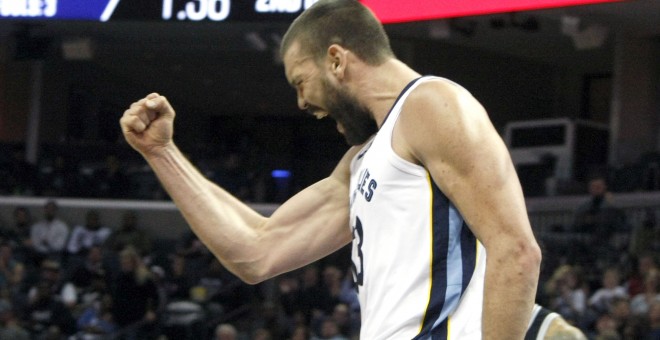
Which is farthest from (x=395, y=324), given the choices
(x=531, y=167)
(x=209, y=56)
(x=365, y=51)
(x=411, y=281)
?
(x=209, y=56)

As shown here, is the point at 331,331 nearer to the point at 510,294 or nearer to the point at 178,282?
the point at 178,282

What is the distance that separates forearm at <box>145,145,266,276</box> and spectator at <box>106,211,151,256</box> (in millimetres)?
11282

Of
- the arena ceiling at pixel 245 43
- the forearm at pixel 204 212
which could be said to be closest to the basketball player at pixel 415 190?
the forearm at pixel 204 212

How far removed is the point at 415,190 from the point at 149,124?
80cm

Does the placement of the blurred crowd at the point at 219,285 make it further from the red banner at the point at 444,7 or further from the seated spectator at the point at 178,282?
the red banner at the point at 444,7

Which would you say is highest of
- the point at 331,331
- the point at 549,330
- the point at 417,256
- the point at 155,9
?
the point at 417,256

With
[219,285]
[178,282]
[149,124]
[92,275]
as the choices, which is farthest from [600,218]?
[149,124]

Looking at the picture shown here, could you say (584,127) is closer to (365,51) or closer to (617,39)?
(617,39)

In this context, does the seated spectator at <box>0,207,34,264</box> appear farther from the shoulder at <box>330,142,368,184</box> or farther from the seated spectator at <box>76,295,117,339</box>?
the shoulder at <box>330,142,368,184</box>

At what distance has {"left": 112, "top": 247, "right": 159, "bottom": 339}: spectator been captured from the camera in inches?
483

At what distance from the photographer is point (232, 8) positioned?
11562 mm

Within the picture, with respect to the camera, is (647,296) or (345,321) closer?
(647,296)

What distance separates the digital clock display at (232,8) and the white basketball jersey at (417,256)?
8502mm

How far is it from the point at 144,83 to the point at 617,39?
8.87 metres
